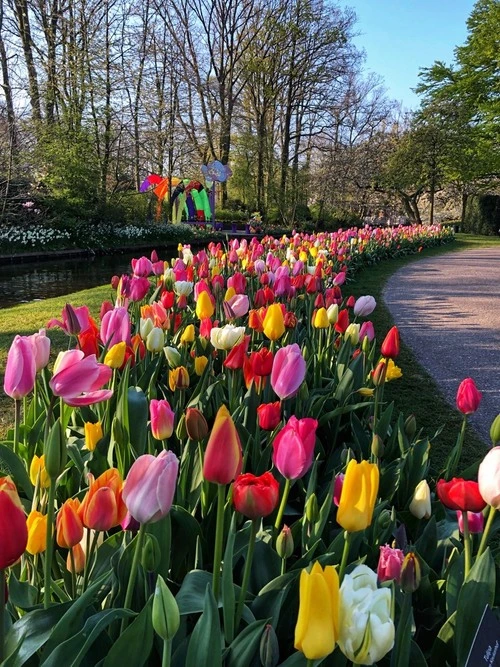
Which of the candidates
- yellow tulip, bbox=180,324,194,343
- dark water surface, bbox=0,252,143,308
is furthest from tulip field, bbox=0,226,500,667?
dark water surface, bbox=0,252,143,308

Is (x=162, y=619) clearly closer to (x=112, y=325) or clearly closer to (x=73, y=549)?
(x=73, y=549)

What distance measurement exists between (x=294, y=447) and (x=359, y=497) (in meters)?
0.21

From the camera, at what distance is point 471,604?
0.97 metres

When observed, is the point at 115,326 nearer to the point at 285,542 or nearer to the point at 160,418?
the point at 160,418

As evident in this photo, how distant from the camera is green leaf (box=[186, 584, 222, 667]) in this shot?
2.57 ft

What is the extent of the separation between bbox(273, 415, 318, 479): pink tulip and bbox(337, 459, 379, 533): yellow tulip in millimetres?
182

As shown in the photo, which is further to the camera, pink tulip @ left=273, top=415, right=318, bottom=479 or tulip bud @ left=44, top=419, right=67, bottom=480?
pink tulip @ left=273, top=415, right=318, bottom=479

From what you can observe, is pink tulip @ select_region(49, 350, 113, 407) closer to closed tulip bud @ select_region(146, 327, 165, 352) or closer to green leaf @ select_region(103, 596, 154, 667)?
green leaf @ select_region(103, 596, 154, 667)

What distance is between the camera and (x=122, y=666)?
805 mm

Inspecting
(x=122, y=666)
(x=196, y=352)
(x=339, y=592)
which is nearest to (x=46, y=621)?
(x=122, y=666)

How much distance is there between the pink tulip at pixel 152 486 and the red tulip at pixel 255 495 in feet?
0.42

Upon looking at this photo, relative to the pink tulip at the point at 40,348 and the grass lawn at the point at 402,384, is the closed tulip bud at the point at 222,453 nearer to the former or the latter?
the pink tulip at the point at 40,348

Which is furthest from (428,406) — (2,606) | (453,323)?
(2,606)

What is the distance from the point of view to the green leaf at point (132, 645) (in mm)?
802
